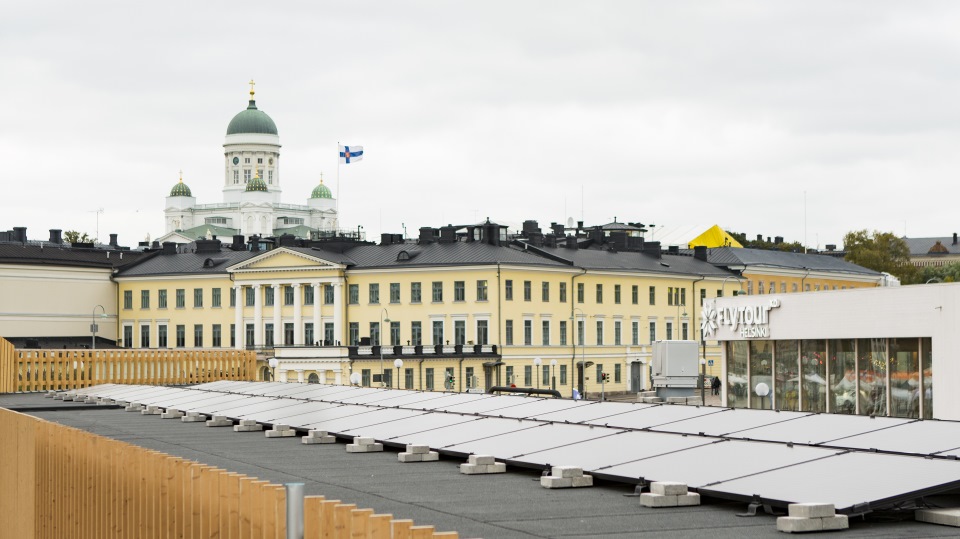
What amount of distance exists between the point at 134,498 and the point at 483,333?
111 m

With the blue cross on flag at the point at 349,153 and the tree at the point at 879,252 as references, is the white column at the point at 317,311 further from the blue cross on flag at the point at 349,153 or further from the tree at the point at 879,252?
the tree at the point at 879,252

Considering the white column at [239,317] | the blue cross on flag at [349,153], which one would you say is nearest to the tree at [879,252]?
the blue cross on flag at [349,153]

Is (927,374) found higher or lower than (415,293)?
lower

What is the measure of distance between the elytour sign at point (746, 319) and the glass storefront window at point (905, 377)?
28.1ft

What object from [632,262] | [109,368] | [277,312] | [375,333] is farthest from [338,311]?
[109,368]

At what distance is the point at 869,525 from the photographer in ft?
37.4

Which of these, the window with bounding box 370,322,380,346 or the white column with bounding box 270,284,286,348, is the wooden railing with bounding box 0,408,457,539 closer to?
the window with bounding box 370,322,380,346

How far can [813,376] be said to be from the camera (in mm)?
53656

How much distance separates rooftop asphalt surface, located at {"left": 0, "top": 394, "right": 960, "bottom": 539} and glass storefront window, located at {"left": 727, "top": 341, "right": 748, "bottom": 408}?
40.2 metres

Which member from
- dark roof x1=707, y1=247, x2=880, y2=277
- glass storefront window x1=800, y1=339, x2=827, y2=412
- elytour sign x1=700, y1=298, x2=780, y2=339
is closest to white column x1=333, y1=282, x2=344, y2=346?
dark roof x1=707, y1=247, x2=880, y2=277

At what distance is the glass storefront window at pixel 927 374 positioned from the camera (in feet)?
152

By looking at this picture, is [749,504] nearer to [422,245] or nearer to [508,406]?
[508,406]

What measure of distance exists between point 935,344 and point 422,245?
291 ft

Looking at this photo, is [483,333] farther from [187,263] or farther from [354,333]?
[187,263]
